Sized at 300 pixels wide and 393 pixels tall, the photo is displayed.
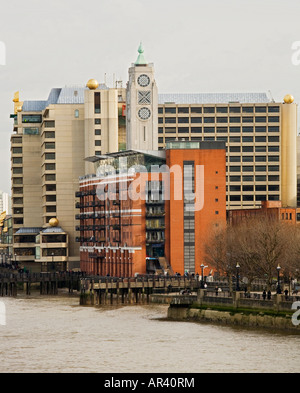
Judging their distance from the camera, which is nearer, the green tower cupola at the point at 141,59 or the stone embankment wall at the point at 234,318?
the stone embankment wall at the point at 234,318

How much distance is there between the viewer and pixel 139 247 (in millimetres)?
156750

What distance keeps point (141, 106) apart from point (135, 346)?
346 ft

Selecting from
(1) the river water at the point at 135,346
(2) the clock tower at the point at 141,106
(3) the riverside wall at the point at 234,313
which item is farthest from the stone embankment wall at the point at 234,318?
(2) the clock tower at the point at 141,106

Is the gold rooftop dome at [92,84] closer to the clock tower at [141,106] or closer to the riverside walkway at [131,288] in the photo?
the clock tower at [141,106]

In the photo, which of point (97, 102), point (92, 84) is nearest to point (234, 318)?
point (97, 102)

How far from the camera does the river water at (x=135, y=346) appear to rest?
7825 centimetres

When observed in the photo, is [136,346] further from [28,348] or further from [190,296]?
[190,296]

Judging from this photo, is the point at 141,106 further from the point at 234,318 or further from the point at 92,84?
the point at 234,318

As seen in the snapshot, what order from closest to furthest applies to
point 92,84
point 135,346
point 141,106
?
point 135,346
point 141,106
point 92,84

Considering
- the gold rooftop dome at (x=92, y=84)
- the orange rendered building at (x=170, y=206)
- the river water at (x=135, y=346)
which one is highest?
the gold rooftop dome at (x=92, y=84)

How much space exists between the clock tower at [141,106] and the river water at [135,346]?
252 feet

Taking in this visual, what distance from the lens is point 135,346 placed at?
8906cm
